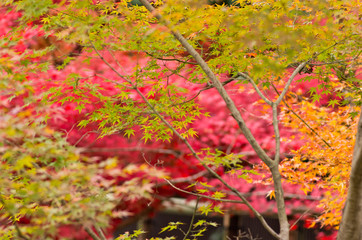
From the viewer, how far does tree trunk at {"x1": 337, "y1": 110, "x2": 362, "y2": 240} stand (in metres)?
3.90

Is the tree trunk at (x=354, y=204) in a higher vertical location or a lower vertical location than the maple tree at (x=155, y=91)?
lower

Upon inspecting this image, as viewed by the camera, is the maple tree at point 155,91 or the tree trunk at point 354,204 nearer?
the maple tree at point 155,91

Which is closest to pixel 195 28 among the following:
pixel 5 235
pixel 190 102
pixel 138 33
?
pixel 138 33

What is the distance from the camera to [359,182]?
3.92 m

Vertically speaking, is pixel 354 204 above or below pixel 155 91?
below

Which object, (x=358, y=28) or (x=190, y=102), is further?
(x=190, y=102)

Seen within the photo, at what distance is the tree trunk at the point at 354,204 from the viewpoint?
3898mm

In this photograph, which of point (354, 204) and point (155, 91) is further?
point (155, 91)

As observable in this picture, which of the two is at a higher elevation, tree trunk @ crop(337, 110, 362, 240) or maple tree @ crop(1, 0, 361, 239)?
maple tree @ crop(1, 0, 361, 239)

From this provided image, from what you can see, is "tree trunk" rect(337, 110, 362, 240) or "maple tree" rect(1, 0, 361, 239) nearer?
"maple tree" rect(1, 0, 361, 239)

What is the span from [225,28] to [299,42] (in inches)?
31.7

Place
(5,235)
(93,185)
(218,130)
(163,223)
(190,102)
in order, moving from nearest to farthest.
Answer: (93,185) < (5,235) < (190,102) < (218,130) < (163,223)

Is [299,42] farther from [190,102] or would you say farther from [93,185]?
[93,185]

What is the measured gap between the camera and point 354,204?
3988 mm
